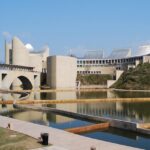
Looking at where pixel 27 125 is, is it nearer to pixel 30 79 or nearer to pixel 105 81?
pixel 30 79

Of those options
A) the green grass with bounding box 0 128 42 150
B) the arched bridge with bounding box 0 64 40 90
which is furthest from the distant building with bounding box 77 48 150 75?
the green grass with bounding box 0 128 42 150

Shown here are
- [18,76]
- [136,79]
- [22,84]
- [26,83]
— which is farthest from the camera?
[22,84]

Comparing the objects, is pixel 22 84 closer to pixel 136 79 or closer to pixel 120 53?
pixel 136 79

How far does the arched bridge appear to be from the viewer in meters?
78.2

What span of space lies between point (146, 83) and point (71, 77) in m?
22.2

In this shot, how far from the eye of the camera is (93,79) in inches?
4380

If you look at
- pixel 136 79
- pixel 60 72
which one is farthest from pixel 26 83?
pixel 136 79

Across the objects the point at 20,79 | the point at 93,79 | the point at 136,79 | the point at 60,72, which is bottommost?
the point at 136,79

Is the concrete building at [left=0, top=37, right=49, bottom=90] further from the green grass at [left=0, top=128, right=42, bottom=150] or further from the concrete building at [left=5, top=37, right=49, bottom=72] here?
the green grass at [left=0, top=128, right=42, bottom=150]

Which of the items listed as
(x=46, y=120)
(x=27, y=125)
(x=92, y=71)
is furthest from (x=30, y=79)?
(x=27, y=125)

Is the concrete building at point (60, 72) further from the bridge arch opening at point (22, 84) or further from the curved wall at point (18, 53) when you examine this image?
the curved wall at point (18, 53)

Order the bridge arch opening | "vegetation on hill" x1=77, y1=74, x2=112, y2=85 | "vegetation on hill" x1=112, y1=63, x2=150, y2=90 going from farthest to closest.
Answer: "vegetation on hill" x1=77, y1=74, x2=112, y2=85 < "vegetation on hill" x1=112, y1=63, x2=150, y2=90 < the bridge arch opening

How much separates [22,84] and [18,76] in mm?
10976

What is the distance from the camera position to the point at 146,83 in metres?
89.3
